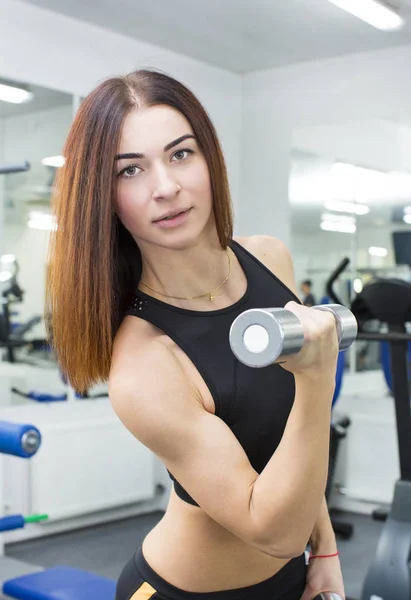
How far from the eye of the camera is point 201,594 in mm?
1129

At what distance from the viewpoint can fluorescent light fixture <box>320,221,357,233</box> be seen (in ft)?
16.6

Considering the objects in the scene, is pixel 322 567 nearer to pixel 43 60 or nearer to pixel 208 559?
pixel 208 559

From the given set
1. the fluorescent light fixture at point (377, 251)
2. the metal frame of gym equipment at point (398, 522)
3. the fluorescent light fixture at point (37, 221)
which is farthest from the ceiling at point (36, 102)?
the metal frame of gym equipment at point (398, 522)

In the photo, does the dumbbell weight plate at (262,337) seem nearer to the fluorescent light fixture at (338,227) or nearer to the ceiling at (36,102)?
the ceiling at (36,102)

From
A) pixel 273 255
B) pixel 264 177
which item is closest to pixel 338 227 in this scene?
pixel 264 177

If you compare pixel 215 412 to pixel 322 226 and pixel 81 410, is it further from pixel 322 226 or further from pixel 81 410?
pixel 322 226

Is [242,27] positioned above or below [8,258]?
above

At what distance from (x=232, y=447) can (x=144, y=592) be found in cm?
37

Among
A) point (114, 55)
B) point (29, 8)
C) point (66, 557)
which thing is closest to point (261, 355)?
point (66, 557)

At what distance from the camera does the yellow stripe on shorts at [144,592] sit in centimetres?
115

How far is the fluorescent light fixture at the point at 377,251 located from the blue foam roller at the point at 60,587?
2918 millimetres

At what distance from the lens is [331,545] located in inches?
50.1

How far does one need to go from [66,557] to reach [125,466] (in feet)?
2.62

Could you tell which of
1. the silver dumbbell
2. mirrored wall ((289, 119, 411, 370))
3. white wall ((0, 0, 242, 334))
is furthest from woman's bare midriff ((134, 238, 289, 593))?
mirrored wall ((289, 119, 411, 370))
